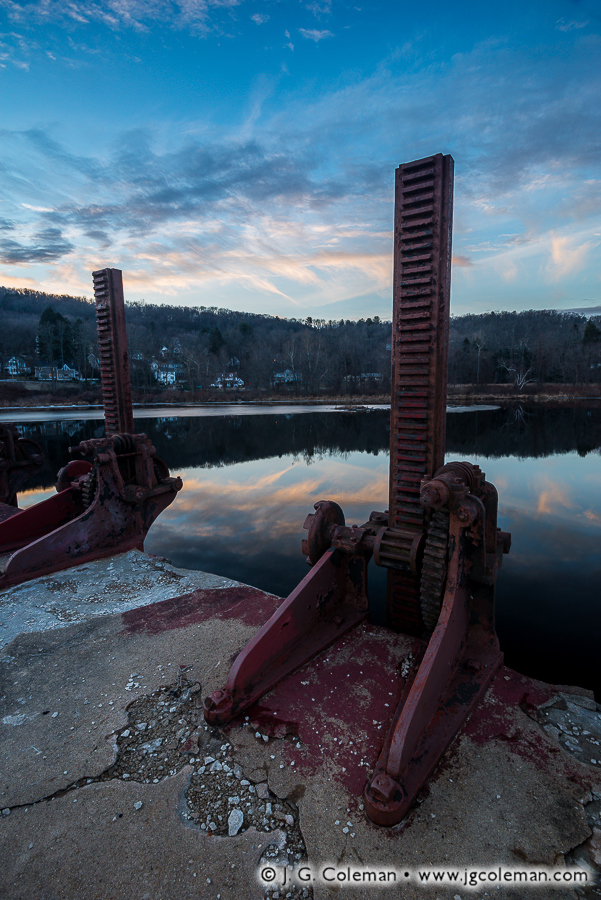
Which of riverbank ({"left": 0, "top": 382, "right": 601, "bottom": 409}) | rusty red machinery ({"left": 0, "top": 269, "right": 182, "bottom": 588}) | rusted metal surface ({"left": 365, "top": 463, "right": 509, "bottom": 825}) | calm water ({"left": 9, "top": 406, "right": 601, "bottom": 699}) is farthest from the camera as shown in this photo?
→ riverbank ({"left": 0, "top": 382, "right": 601, "bottom": 409})

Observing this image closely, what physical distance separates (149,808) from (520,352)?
7723cm

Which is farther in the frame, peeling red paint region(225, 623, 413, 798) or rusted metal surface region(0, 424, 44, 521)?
rusted metal surface region(0, 424, 44, 521)

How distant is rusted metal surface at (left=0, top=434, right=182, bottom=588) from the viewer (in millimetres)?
5566

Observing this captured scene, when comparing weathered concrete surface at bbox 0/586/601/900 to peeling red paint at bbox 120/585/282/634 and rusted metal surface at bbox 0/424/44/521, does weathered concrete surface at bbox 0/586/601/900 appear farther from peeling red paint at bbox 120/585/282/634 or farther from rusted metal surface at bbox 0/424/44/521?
rusted metal surface at bbox 0/424/44/521

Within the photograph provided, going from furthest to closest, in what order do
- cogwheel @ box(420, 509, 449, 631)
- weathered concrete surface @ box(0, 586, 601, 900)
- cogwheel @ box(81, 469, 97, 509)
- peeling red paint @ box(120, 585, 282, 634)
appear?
1. cogwheel @ box(81, 469, 97, 509)
2. peeling red paint @ box(120, 585, 282, 634)
3. cogwheel @ box(420, 509, 449, 631)
4. weathered concrete surface @ box(0, 586, 601, 900)

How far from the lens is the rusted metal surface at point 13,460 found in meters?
8.18

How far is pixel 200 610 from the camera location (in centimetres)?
451

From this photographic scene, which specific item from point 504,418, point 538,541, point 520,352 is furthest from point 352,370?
point 538,541

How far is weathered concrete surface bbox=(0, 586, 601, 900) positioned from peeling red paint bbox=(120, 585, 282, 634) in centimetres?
62

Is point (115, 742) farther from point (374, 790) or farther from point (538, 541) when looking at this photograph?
point (538, 541)

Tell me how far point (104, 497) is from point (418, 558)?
4.40 meters

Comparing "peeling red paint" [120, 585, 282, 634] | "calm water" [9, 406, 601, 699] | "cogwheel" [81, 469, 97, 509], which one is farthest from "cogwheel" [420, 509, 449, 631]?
"cogwheel" [81, 469, 97, 509]

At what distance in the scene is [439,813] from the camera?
7.27 feet

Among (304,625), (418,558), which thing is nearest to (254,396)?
(418,558)
